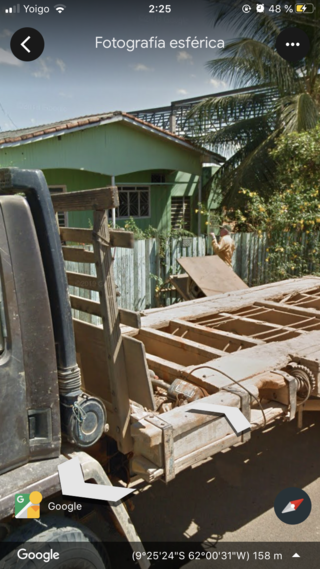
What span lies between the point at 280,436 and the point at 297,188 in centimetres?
746

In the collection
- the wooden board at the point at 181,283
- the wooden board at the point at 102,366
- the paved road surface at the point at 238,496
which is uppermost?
the wooden board at the point at 102,366

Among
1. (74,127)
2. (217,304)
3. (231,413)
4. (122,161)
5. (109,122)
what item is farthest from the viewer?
(122,161)

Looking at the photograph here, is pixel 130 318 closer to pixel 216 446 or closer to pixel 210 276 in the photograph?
pixel 216 446

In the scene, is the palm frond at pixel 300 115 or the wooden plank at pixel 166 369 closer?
the wooden plank at pixel 166 369

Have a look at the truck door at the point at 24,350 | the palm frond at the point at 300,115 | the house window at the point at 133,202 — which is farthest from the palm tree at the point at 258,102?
the truck door at the point at 24,350

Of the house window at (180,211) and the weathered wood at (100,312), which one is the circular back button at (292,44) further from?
the house window at (180,211)

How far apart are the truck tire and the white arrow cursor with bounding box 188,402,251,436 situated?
84cm

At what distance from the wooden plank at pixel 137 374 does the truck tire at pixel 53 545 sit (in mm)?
666

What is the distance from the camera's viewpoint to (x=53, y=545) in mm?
2027

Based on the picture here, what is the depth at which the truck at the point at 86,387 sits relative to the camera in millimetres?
2002

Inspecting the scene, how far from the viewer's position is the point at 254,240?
11.2m

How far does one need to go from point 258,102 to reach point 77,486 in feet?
51.5

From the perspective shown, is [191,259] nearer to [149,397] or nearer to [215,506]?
[215,506]

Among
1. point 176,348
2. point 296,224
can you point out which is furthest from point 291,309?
point 296,224
